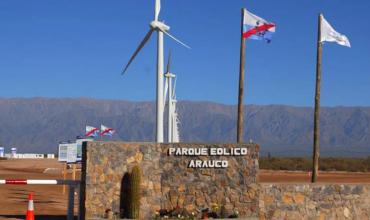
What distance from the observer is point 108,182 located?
20.2 meters

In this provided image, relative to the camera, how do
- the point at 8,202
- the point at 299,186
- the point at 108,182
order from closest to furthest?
the point at 108,182, the point at 299,186, the point at 8,202

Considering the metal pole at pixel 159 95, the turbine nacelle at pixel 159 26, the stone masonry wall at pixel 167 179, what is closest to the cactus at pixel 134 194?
the stone masonry wall at pixel 167 179

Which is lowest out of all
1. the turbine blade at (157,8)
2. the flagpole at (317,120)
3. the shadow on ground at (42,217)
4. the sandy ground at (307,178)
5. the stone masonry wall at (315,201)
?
the sandy ground at (307,178)

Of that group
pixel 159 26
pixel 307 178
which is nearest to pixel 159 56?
pixel 159 26

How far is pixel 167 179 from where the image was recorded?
67.9 feet

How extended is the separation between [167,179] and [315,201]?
461cm

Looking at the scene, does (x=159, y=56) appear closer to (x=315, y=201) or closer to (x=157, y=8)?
(x=157, y=8)

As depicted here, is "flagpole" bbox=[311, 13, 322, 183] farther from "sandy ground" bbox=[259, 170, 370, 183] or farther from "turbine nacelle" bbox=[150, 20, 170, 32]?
"sandy ground" bbox=[259, 170, 370, 183]

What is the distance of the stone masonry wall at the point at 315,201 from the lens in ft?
70.1

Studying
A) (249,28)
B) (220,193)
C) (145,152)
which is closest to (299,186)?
(220,193)

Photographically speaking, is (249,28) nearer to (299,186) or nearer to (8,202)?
(299,186)

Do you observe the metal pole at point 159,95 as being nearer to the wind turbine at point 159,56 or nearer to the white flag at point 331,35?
the wind turbine at point 159,56

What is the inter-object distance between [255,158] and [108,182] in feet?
13.8

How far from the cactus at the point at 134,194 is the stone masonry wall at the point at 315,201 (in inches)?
144
